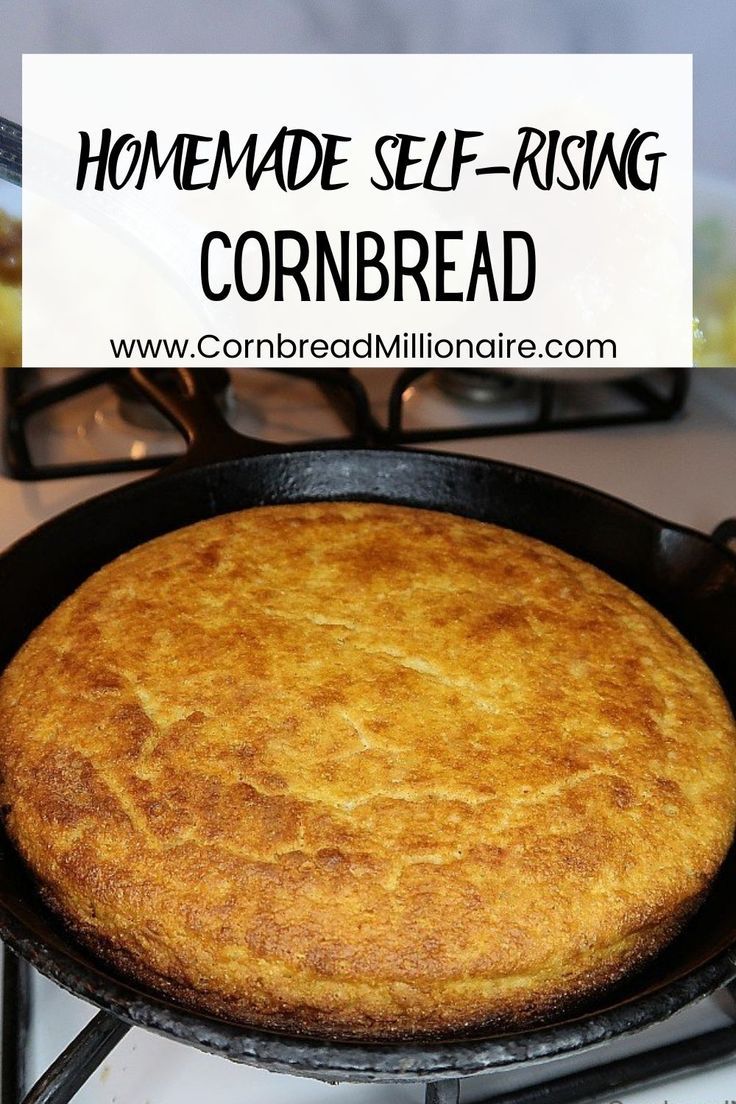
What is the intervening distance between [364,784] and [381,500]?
0.49m

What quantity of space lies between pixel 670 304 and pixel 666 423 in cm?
24

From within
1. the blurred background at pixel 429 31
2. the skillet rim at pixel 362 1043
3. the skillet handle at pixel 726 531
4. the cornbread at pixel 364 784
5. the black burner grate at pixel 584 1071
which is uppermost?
the blurred background at pixel 429 31

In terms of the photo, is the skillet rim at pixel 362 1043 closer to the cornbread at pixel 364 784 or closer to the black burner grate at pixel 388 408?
the cornbread at pixel 364 784

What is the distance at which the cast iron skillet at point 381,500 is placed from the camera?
586mm

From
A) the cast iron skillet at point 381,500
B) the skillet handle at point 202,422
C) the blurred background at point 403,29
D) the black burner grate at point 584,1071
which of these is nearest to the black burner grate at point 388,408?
the skillet handle at point 202,422

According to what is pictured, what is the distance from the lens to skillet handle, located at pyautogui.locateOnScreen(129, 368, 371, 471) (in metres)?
1.15

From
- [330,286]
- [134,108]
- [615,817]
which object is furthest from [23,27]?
[615,817]

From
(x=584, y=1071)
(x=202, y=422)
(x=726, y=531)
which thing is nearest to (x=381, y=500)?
(x=202, y=422)

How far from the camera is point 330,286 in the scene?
136cm

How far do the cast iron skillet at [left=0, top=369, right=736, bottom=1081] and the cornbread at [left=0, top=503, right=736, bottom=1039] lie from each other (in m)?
0.04

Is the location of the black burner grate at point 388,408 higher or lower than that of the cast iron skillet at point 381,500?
higher

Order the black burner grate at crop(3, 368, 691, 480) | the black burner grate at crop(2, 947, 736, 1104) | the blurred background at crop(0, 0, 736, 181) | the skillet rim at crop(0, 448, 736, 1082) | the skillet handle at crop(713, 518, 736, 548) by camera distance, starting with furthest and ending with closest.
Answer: the black burner grate at crop(3, 368, 691, 480) → the blurred background at crop(0, 0, 736, 181) → the skillet handle at crop(713, 518, 736, 548) → the black burner grate at crop(2, 947, 736, 1104) → the skillet rim at crop(0, 448, 736, 1082)

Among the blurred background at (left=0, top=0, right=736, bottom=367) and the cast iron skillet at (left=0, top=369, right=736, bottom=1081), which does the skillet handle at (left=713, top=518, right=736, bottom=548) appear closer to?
the cast iron skillet at (left=0, top=369, right=736, bottom=1081)

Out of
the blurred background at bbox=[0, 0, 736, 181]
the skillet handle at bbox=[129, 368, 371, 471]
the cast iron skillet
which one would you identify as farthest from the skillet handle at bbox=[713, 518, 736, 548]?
the blurred background at bbox=[0, 0, 736, 181]
